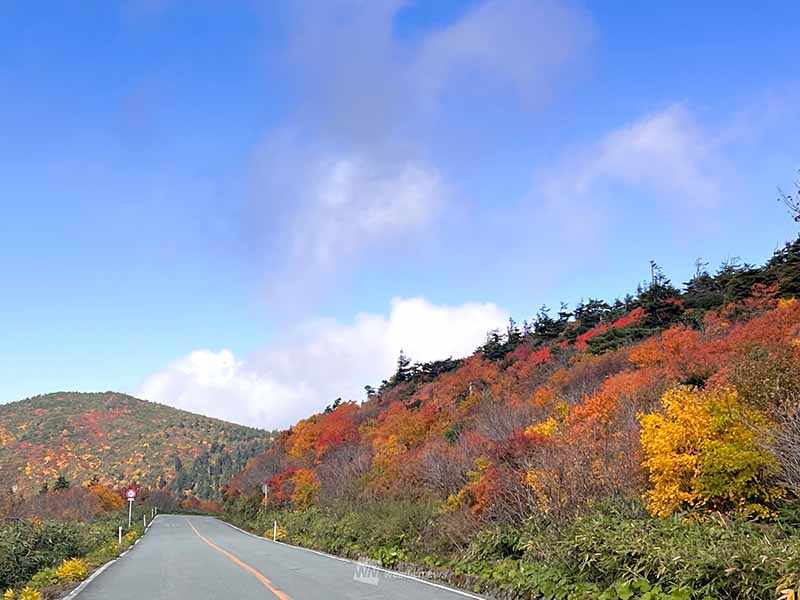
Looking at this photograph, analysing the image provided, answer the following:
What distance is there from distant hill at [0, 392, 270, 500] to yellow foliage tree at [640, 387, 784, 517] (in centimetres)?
9051

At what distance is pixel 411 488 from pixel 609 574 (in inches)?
570

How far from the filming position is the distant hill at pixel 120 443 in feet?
334

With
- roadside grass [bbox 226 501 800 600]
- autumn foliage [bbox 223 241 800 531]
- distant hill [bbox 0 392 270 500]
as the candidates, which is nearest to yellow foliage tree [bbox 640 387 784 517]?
autumn foliage [bbox 223 241 800 531]

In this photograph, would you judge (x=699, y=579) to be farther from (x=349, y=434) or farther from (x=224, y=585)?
(x=349, y=434)

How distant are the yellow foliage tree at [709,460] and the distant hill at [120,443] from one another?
297 feet

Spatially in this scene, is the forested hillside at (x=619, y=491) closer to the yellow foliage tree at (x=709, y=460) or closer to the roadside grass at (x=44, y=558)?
the yellow foliage tree at (x=709, y=460)

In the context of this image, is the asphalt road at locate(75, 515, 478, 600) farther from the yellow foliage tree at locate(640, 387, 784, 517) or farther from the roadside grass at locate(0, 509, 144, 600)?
the yellow foliage tree at locate(640, 387, 784, 517)

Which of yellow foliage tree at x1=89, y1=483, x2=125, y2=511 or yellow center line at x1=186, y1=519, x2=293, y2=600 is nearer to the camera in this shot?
yellow center line at x1=186, y1=519, x2=293, y2=600

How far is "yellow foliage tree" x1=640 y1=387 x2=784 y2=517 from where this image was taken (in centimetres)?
1283

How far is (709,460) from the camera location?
13266mm

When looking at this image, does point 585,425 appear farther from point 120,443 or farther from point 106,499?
point 120,443

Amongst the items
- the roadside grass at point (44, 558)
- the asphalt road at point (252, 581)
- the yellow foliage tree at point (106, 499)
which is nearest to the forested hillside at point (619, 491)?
the asphalt road at point (252, 581)

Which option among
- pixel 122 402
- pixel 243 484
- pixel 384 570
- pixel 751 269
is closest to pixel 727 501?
pixel 384 570

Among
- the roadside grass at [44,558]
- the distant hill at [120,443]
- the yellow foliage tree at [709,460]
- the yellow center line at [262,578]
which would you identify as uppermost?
the distant hill at [120,443]
